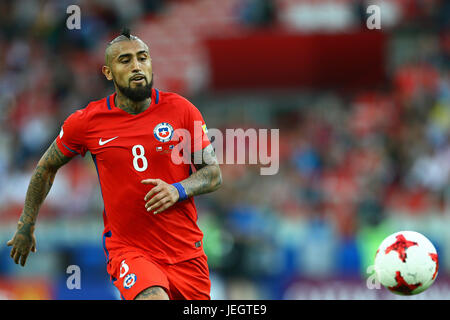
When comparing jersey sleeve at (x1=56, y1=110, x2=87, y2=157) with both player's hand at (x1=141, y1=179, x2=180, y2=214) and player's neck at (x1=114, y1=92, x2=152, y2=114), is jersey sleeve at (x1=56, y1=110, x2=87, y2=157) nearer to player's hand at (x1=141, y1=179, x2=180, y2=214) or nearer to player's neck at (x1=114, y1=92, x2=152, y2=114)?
player's neck at (x1=114, y1=92, x2=152, y2=114)

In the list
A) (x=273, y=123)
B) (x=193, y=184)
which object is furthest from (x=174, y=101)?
(x=273, y=123)

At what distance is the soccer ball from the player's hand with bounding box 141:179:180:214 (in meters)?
1.75

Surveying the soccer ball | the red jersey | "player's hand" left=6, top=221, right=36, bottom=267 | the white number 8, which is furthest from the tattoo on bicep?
the soccer ball

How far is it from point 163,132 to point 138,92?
357 millimetres

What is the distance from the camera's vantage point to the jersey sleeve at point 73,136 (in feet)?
21.3

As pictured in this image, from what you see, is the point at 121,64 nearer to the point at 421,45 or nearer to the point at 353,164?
the point at 353,164

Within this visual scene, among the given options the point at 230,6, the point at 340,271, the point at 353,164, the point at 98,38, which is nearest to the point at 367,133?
the point at 353,164

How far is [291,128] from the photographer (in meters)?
17.2

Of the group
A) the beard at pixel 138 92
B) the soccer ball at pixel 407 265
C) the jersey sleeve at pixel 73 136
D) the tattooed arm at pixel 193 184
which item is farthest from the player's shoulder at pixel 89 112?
the soccer ball at pixel 407 265

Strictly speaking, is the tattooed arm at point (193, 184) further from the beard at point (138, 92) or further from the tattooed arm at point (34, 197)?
the tattooed arm at point (34, 197)

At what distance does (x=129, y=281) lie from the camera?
240 inches

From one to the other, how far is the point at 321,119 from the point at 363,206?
375cm

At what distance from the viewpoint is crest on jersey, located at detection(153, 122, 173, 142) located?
20.9 ft

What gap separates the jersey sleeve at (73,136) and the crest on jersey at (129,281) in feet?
3.71
